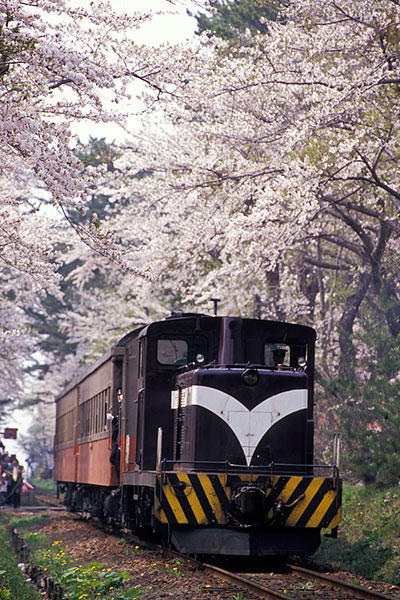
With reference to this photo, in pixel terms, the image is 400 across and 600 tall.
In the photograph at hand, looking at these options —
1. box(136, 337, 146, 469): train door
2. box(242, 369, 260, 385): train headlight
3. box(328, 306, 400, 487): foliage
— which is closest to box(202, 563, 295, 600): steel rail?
box(136, 337, 146, 469): train door

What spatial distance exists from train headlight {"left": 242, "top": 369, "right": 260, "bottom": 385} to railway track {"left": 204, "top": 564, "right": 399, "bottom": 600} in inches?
89.8

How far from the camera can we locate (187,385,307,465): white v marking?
446 inches

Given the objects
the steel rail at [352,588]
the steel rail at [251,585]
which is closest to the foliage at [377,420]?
the steel rail at [352,588]

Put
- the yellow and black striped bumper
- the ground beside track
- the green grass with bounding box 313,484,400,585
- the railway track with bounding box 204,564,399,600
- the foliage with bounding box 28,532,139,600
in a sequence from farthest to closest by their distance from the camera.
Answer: the green grass with bounding box 313,484,400,585
the yellow and black striped bumper
the foliage with bounding box 28,532,139,600
the ground beside track
the railway track with bounding box 204,564,399,600

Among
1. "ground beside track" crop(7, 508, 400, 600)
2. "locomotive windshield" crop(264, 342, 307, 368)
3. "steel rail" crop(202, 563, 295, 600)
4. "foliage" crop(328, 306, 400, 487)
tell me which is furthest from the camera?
"foliage" crop(328, 306, 400, 487)

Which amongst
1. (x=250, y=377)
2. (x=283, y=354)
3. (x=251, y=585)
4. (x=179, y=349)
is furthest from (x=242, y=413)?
(x=251, y=585)

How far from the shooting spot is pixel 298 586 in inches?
403

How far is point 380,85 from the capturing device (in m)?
18.7

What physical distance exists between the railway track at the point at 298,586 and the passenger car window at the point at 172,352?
108 inches

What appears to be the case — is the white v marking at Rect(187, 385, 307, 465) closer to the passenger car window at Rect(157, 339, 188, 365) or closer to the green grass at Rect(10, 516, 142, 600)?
the passenger car window at Rect(157, 339, 188, 365)

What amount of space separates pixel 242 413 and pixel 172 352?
61.3 inches

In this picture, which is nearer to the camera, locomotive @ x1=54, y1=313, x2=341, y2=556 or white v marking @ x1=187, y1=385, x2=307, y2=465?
locomotive @ x1=54, y1=313, x2=341, y2=556

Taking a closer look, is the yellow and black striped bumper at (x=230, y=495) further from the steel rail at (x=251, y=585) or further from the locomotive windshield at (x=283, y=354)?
the locomotive windshield at (x=283, y=354)

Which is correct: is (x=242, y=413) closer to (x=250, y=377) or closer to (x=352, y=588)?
(x=250, y=377)
